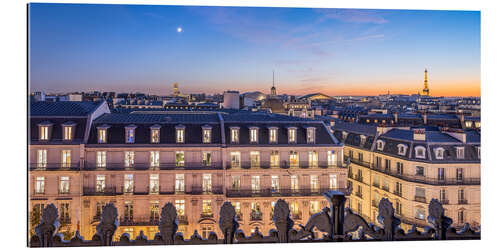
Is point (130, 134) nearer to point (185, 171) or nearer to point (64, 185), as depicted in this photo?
point (185, 171)

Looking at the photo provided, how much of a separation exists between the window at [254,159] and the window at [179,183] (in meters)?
3.03

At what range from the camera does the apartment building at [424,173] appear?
1464cm

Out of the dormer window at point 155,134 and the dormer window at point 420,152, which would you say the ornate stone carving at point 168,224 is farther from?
the dormer window at point 420,152

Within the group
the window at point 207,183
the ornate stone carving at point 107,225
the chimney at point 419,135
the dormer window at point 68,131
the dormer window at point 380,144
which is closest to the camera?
the ornate stone carving at point 107,225

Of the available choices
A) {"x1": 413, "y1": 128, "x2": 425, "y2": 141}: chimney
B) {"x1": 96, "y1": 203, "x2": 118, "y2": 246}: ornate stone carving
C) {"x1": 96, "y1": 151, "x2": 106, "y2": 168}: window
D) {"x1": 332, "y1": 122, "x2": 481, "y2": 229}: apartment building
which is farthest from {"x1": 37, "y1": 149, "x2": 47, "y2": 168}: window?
{"x1": 413, "y1": 128, "x2": 425, "y2": 141}: chimney

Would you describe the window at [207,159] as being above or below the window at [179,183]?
above

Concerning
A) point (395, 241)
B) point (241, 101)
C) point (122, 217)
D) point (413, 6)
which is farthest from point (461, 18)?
point (241, 101)

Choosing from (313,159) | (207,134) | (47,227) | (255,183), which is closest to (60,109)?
(207,134)

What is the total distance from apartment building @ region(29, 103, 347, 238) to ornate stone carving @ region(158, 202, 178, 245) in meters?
10.0

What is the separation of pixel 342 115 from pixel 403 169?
1058 inches

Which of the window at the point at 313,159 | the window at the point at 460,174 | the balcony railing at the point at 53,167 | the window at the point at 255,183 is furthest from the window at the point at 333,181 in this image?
the balcony railing at the point at 53,167

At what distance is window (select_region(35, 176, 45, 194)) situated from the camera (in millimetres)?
12883

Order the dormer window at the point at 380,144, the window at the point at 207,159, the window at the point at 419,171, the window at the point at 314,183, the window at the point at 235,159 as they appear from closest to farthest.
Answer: the window at the point at 207,159
the window at the point at 235,159
the window at the point at 314,183
the window at the point at 419,171
the dormer window at the point at 380,144

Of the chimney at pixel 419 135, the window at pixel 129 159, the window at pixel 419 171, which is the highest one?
the chimney at pixel 419 135
